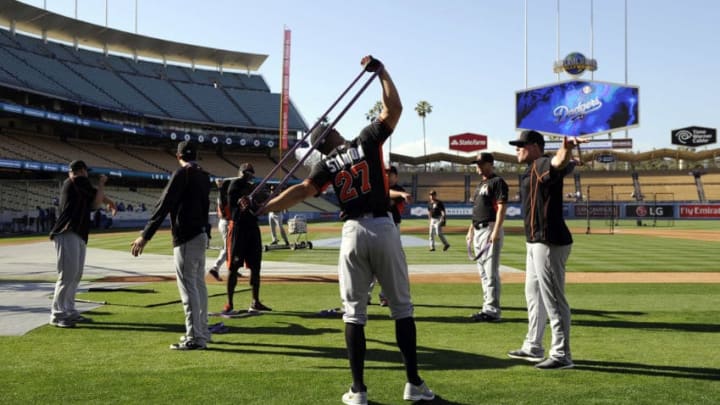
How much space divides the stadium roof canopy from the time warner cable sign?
148 ft

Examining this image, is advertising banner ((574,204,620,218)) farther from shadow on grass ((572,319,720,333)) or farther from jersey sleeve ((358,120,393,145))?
jersey sleeve ((358,120,393,145))

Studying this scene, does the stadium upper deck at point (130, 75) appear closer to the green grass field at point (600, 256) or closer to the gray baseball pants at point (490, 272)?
the green grass field at point (600, 256)

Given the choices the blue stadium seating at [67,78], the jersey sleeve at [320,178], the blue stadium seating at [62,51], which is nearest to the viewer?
the jersey sleeve at [320,178]

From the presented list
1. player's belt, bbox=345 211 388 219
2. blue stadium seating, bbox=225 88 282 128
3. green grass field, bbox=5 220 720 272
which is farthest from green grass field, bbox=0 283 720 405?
blue stadium seating, bbox=225 88 282 128

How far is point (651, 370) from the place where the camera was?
5.45 meters

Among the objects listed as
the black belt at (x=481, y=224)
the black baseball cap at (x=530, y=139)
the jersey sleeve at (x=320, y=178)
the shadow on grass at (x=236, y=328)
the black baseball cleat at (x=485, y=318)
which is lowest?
the shadow on grass at (x=236, y=328)

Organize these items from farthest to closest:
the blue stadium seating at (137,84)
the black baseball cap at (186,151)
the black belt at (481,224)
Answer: the blue stadium seating at (137,84), the black belt at (481,224), the black baseball cap at (186,151)

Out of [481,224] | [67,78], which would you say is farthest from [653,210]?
[67,78]

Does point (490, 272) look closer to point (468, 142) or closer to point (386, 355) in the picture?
point (386, 355)

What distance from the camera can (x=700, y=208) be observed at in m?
55.2

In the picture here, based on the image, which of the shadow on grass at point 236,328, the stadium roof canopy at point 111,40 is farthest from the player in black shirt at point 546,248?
the stadium roof canopy at point 111,40

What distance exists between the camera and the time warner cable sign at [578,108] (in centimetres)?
5112

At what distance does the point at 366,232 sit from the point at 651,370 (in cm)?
318

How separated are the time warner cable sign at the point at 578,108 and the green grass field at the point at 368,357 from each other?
1754 inches
